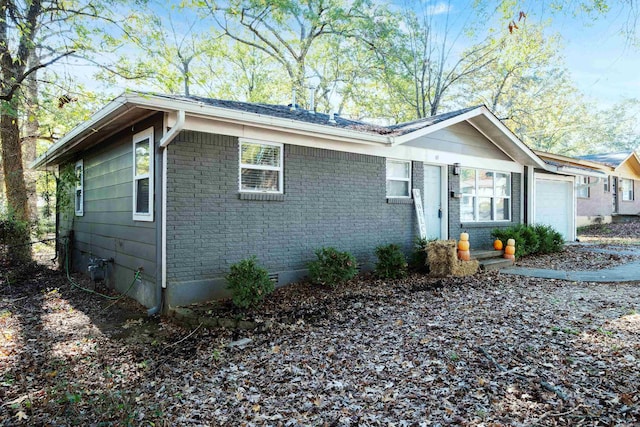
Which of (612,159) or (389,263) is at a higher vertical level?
(612,159)

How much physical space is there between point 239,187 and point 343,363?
3.48 meters

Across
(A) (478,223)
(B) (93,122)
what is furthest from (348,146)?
(A) (478,223)

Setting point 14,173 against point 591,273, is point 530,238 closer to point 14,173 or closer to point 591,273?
point 591,273

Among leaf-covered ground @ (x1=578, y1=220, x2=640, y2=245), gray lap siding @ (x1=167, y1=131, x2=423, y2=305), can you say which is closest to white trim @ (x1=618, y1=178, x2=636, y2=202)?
leaf-covered ground @ (x1=578, y1=220, x2=640, y2=245)

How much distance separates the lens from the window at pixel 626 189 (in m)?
23.3

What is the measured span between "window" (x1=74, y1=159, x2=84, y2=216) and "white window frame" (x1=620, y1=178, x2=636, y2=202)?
89.6ft

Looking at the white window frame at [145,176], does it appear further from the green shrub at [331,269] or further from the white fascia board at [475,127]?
the white fascia board at [475,127]

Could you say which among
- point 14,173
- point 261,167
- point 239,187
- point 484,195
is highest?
point 14,173

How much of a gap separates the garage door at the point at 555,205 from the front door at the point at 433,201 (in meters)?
5.12

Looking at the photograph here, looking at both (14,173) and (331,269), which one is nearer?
(331,269)

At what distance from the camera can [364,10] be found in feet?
62.5

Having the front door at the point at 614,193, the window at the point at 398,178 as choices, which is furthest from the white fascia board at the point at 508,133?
the front door at the point at 614,193

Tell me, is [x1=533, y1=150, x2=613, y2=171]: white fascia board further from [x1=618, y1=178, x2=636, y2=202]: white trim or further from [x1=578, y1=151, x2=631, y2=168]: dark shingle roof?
[x1=618, y1=178, x2=636, y2=202]: white trim

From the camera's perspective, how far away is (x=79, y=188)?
9867 mm
